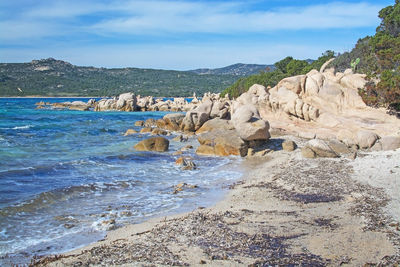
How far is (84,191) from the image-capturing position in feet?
49.5

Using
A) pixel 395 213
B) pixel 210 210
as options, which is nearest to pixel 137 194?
pixel 210 210

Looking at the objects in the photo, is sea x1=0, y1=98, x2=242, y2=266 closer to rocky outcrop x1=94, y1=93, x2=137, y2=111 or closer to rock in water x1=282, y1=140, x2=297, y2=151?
rock in water x1=282, y1=140, x2=297, y2=151

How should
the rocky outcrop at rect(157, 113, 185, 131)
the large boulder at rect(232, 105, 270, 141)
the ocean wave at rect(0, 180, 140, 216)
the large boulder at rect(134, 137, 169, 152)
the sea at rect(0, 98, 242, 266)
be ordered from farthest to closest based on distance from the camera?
the rocky outcrop at rect(157, 113, 185, 131)
the large boulder at rect(134, 137, 169, 152)
the large boulder at rect(232, 105, 270, 141)
the ocean wave at rect(0, 180, 140, 216)
the sea at rect(0, 98, 242, 266)

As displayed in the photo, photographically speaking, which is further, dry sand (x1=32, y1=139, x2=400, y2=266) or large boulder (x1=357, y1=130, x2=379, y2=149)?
large boulder (x1=357, y1=130, x2=379, y2=149)

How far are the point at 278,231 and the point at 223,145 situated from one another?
1385cm

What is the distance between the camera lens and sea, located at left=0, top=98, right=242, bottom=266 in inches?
408

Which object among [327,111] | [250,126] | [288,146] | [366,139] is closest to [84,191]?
[250,126]

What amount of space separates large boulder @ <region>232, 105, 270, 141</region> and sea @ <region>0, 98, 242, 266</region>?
172 cm

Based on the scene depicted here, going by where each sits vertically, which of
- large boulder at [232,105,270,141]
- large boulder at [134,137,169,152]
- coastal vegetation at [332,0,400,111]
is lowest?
large boulder at [134,137,169,152]

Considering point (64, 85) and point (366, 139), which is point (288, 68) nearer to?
point (366, 139)

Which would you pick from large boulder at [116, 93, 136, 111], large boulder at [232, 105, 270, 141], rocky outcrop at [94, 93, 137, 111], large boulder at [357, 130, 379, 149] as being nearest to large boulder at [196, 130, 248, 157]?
large boulder at [232, 105, 270, 141]

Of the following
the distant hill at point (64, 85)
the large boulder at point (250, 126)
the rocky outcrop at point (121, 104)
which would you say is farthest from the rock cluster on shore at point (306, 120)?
the distant hill at point (64, 85)

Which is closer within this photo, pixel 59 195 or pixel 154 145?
pixel 59 195

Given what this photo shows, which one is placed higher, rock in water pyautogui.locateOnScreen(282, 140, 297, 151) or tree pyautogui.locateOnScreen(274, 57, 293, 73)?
tree pyautogui.locateOnScreen(274, 57, 293, 73)
